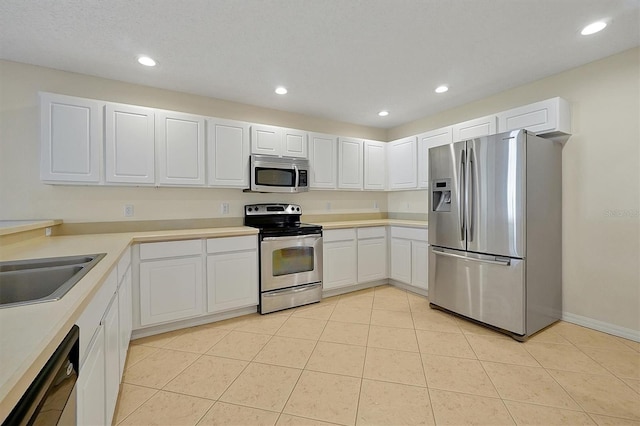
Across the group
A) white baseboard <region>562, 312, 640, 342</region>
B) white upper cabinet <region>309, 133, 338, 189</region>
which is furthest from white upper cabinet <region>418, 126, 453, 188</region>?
white baseboard <region>562, 312, 640, 342</region>

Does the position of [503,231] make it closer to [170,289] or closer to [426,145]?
[426,145]

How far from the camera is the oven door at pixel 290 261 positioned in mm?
3158

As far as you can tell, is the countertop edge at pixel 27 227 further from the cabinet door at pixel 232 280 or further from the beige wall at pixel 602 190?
the beige wall at pixel 602 190

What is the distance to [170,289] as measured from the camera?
8.79 feet

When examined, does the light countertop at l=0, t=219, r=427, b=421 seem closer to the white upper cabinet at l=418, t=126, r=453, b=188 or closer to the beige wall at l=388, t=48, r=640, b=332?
the white upper cabinet at l=418, t=126, r=453, b=188

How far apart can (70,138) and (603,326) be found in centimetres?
519

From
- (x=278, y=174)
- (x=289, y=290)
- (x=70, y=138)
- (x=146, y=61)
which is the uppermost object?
(x=146, y=61)

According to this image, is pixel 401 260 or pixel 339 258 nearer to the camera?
pixel 339 258

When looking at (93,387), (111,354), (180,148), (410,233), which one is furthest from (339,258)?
(93,387)

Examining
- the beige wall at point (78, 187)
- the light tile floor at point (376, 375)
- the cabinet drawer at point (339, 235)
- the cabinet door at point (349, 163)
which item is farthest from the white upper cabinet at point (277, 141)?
the light tile floor at point (376, 375)

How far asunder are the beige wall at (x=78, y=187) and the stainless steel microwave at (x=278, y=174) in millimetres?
344

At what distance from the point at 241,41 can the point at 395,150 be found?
110 inches

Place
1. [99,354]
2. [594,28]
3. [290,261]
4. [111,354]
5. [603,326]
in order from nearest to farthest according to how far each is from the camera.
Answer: [99,354] < [111,354] < [594,28] < [603,326] < [290,261]

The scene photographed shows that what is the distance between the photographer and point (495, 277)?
105 inches
